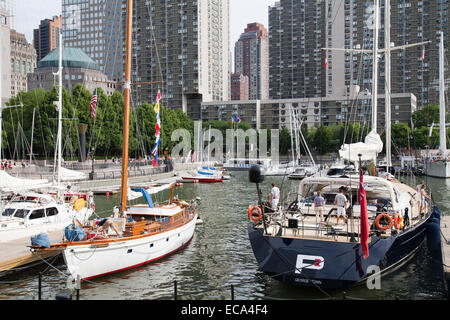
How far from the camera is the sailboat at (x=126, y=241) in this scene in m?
15.5

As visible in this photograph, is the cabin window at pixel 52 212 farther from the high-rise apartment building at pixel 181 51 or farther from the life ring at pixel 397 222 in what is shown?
the high-rise apartment building at pixel 181 51

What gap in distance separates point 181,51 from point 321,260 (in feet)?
469

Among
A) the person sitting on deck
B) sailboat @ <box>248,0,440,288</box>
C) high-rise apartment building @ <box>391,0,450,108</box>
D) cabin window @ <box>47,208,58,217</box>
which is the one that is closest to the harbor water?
sailboat @ <box>248,0,440,288</box>

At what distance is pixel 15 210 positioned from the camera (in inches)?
885

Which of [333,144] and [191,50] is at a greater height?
[191,50]

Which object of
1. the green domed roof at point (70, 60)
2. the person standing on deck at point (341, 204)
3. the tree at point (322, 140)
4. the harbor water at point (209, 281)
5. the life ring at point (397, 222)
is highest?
the green domed roof at point (70, 60)

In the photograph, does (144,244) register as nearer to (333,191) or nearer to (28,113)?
(333,191)

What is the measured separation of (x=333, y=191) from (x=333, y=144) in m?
106

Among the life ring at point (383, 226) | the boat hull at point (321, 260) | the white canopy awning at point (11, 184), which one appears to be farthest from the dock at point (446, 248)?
the white canopy awning at point (11, 184)

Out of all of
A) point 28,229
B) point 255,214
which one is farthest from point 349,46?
point 255,214

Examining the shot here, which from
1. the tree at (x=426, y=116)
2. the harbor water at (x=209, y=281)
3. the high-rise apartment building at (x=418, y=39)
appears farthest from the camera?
the high-rise apartment building at (x=418, y=39)

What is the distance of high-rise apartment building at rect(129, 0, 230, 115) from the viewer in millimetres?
147875

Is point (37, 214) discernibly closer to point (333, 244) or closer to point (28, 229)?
point (28, 229)
